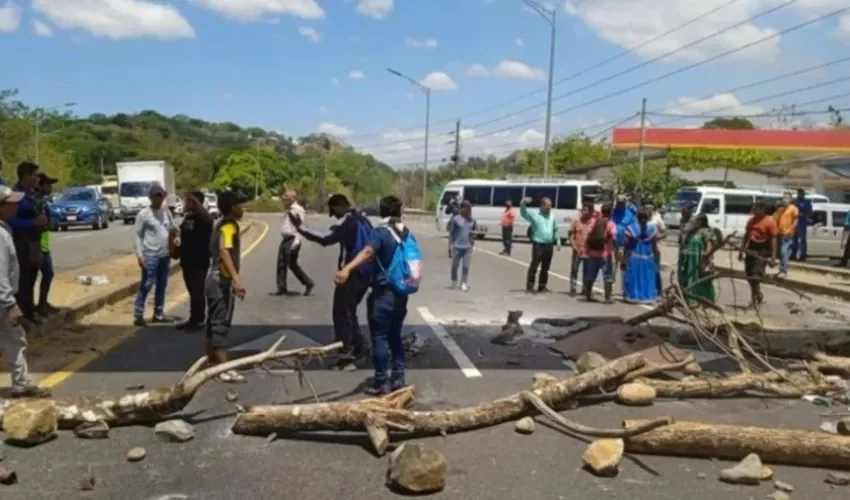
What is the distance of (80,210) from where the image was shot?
3641cm

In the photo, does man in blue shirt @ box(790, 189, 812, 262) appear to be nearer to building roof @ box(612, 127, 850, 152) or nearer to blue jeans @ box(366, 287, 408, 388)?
blue jeans @ box(366, 287, 408, 388)

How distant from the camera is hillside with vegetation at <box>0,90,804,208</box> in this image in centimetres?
5725

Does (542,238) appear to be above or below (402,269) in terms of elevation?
below

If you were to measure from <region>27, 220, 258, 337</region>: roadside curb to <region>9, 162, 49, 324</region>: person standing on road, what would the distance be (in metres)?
0.15

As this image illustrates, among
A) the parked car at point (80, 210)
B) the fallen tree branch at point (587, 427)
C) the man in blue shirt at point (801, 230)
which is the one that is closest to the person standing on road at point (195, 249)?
the fallen tree branch at point (587, 427)

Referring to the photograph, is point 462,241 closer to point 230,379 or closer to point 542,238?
point 542,238

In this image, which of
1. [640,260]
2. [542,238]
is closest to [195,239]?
[542,238]

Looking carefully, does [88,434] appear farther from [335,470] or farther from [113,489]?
[335,470]

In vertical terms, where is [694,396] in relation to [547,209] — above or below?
below

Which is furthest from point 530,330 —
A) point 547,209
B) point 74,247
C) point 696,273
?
point 74,247

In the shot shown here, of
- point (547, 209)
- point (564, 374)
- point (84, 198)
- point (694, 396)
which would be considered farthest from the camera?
point (84, 198)

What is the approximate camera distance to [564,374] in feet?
28.1

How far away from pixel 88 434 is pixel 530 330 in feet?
19.8

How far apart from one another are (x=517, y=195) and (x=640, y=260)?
22562 mm
